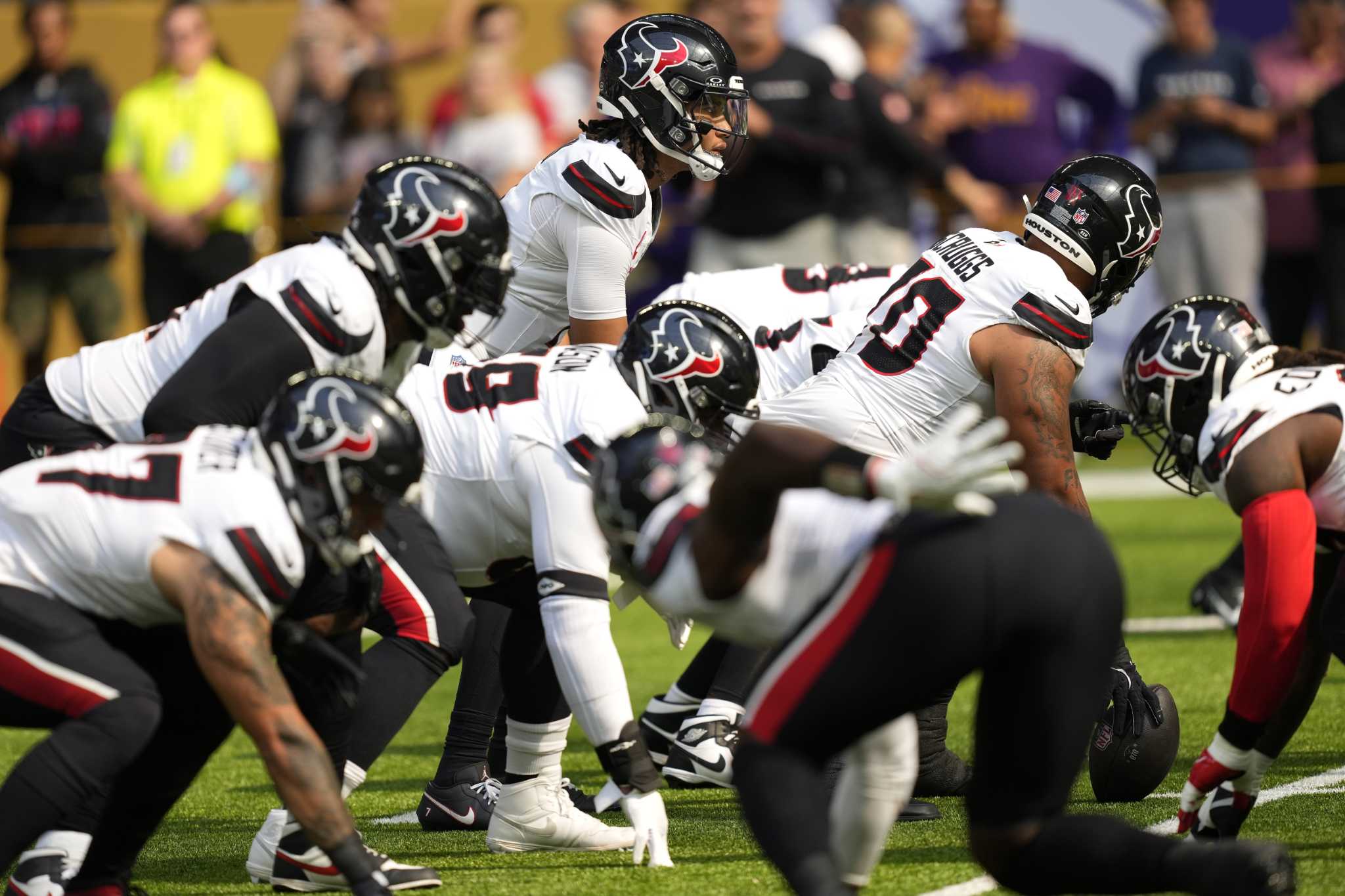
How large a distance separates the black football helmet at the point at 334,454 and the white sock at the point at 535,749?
1179 millimetres

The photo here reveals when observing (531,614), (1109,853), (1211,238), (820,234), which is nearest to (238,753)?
(531,614)

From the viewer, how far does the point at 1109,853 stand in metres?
3.52

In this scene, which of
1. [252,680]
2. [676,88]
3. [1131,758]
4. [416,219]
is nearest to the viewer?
[252,680]

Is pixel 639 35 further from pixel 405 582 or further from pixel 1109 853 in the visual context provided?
pixel 1109 853

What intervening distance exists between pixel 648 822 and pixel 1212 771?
1.35m

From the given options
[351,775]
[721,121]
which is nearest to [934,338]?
[721,121]

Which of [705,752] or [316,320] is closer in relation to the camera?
[316,320]

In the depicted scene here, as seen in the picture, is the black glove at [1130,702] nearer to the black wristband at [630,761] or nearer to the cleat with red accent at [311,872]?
the black wristband at [630,761]

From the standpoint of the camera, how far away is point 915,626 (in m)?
3.38

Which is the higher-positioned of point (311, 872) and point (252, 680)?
point (252, 680)

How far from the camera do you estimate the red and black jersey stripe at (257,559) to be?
389 cm

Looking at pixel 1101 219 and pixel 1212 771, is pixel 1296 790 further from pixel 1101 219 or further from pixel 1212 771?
pixel 1101 219

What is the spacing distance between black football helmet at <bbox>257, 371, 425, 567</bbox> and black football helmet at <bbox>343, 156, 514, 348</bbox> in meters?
0.64

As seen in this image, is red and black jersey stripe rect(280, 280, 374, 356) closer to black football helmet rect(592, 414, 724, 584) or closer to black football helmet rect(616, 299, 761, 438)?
black football helmet rect(616, 299, 761, 438)
